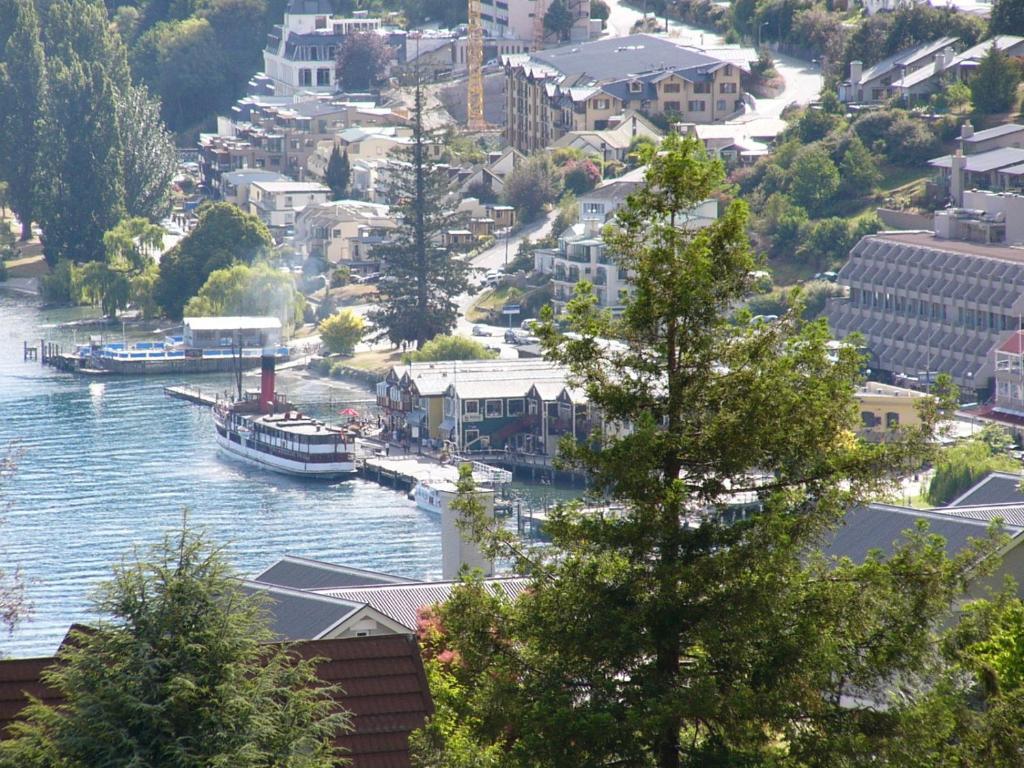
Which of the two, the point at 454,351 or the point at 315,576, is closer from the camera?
the point at 315,576

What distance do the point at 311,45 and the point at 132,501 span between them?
58.5 metres

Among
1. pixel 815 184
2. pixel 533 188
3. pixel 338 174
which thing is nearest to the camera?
pixel 815 184

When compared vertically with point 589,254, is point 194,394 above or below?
below

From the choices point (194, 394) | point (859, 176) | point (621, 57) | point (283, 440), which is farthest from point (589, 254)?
point (621, 57)

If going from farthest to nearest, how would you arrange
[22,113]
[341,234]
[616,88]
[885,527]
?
[616,88], [22,113], [341,234], [885,527]

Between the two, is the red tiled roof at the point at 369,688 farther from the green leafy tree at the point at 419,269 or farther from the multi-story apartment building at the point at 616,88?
the multi-story apartment building at the point at 616,88

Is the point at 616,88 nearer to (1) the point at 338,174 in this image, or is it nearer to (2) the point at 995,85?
(1) the point at 338,174

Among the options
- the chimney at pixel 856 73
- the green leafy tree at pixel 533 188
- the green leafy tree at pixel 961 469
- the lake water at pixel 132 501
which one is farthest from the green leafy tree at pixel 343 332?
the green leafy tree at pixel 961 469

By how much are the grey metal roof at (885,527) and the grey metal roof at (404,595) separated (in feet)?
10.6

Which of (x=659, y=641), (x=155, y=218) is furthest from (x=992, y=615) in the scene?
(x=155, y=218)

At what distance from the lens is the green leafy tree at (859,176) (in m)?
64.9

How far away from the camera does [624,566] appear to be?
11477 millimetres

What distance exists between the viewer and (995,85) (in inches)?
2650

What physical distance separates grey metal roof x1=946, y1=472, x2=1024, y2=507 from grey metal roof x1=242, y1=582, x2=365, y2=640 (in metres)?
8.27
